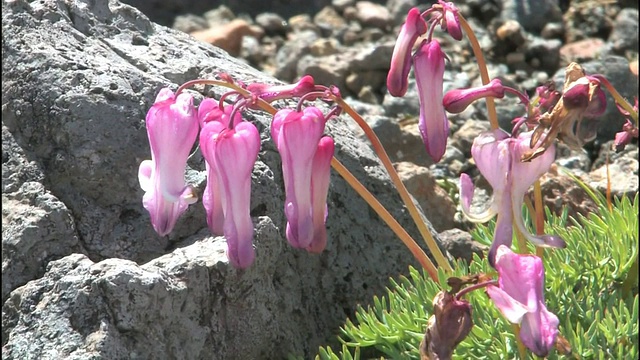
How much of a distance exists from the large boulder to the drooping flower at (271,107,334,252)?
1.61ft

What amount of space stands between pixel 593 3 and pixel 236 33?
7.22 feet

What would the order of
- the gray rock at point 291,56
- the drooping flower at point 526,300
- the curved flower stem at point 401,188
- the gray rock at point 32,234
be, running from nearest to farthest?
the drooping flower at point 526,300, the curved flower stem at point 401,188, the gray rock at point 32,234, the gray rock at point 291,56

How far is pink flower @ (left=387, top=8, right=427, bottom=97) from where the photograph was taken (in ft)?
8.20

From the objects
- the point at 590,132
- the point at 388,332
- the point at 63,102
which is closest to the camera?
the point at 590,132

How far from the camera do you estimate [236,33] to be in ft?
21.3

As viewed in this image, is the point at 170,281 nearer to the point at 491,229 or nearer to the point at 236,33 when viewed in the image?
the point at 491,229

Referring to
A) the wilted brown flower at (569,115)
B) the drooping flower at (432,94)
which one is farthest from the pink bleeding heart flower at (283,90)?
the wilted brown flower at (569,115)

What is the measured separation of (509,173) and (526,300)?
0.95 ft

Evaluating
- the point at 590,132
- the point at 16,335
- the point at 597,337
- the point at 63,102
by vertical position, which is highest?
the point at 63,102

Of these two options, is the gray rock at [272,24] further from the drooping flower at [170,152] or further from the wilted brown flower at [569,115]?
the wilted brown flower at [569,115]

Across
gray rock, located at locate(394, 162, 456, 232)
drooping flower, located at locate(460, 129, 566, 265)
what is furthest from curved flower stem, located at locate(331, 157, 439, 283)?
gray rock, located at locate(394, 162, 456, 232)

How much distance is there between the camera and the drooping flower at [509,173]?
2.29 meters

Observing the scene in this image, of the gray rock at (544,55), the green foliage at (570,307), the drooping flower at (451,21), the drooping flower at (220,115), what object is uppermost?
the drooping flower at (451,21)

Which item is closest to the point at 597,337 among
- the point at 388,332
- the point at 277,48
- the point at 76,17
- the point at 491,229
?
the point at 388,332
